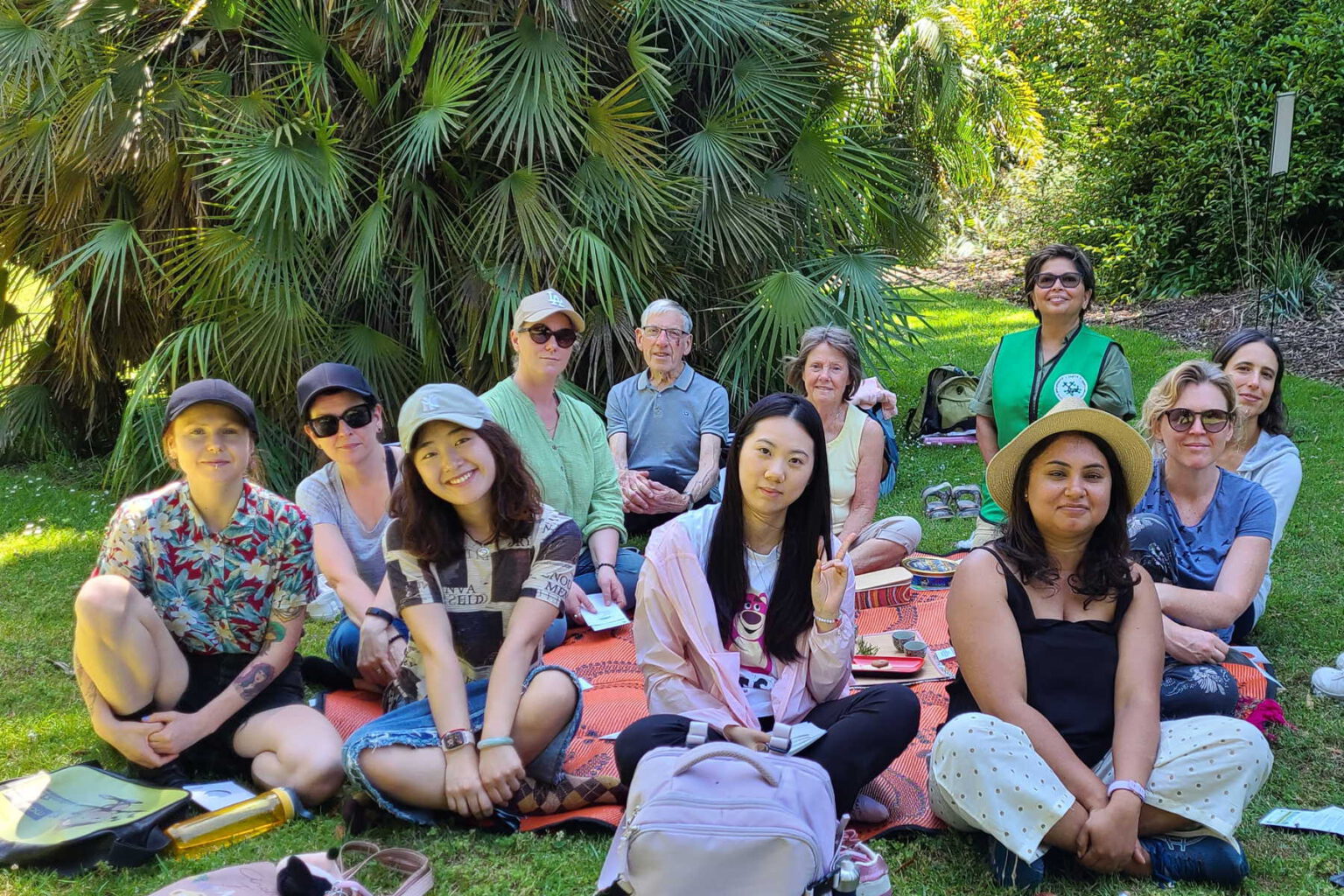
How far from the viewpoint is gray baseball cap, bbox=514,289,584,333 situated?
183 inches

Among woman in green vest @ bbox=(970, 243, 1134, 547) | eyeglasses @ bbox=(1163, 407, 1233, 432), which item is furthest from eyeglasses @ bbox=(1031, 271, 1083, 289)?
eyeglasses @ bbox=(1163, 407, 1233, 432)

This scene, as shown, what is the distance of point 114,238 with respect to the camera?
275 inches

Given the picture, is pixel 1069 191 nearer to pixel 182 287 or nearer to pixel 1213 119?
pixel 1213 119

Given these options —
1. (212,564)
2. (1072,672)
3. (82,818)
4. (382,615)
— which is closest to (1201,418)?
(1072,672)

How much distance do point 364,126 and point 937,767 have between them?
A: 5.59 m

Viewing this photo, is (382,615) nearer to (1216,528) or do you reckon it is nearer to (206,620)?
(206,620)

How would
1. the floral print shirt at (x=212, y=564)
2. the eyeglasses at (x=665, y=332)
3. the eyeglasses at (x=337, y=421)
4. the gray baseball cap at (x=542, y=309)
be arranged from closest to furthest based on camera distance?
the floral print shirt at (x=212, y=564), the eyeglasses at (x=337, y=421), the gray baseball cap at (x=542, y=309), the eyeglasses at (x=665, y=332)

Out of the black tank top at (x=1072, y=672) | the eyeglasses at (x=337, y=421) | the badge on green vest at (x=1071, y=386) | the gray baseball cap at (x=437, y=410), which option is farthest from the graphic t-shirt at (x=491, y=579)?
the badge on green vest at (x=1071, y=386)

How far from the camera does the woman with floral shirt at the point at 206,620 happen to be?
3252 millimetres

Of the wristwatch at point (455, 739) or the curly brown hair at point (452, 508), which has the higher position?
the curly brown hair at point (452, 508)

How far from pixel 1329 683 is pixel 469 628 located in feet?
9.91

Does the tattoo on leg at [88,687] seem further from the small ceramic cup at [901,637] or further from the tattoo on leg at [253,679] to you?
the small ceramic cup at [901,637]

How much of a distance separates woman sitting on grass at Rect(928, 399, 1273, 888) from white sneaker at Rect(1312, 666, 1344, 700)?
134 centimetres

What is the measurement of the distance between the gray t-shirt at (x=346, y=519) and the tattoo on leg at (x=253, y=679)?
692 millimetres
